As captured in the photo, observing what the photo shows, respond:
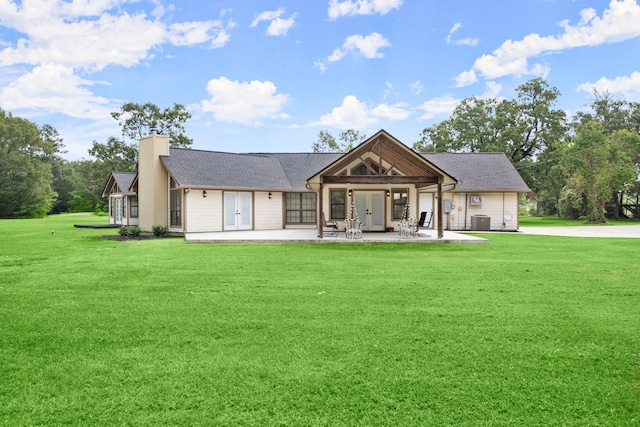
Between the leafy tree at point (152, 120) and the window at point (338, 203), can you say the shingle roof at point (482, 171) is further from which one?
the leafy tree at point (152, 120)

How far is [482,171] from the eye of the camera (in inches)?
978

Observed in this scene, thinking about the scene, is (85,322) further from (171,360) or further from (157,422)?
(157,422)

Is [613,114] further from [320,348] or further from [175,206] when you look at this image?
[320,348]

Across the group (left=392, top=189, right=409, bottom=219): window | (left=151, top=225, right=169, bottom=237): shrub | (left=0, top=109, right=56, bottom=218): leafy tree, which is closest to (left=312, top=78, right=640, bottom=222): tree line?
(left=392, top=189, right=409, bottom=219): window

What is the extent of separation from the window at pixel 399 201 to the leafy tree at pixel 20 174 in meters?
42.3

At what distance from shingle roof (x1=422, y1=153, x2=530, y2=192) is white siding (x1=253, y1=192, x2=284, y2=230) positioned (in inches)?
313

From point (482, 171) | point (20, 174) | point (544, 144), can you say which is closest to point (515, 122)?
point (544, 144)

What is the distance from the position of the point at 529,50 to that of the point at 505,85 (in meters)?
7.28

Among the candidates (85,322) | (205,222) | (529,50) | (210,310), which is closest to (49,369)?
(85,322)

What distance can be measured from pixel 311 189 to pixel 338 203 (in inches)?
77.5

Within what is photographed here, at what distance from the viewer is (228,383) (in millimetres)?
3482

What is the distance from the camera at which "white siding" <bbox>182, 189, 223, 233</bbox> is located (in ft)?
62.8

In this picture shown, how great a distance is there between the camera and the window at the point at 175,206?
19562 millimetres

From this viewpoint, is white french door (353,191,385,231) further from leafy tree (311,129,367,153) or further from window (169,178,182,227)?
leafy tree (311,129,367,153)
